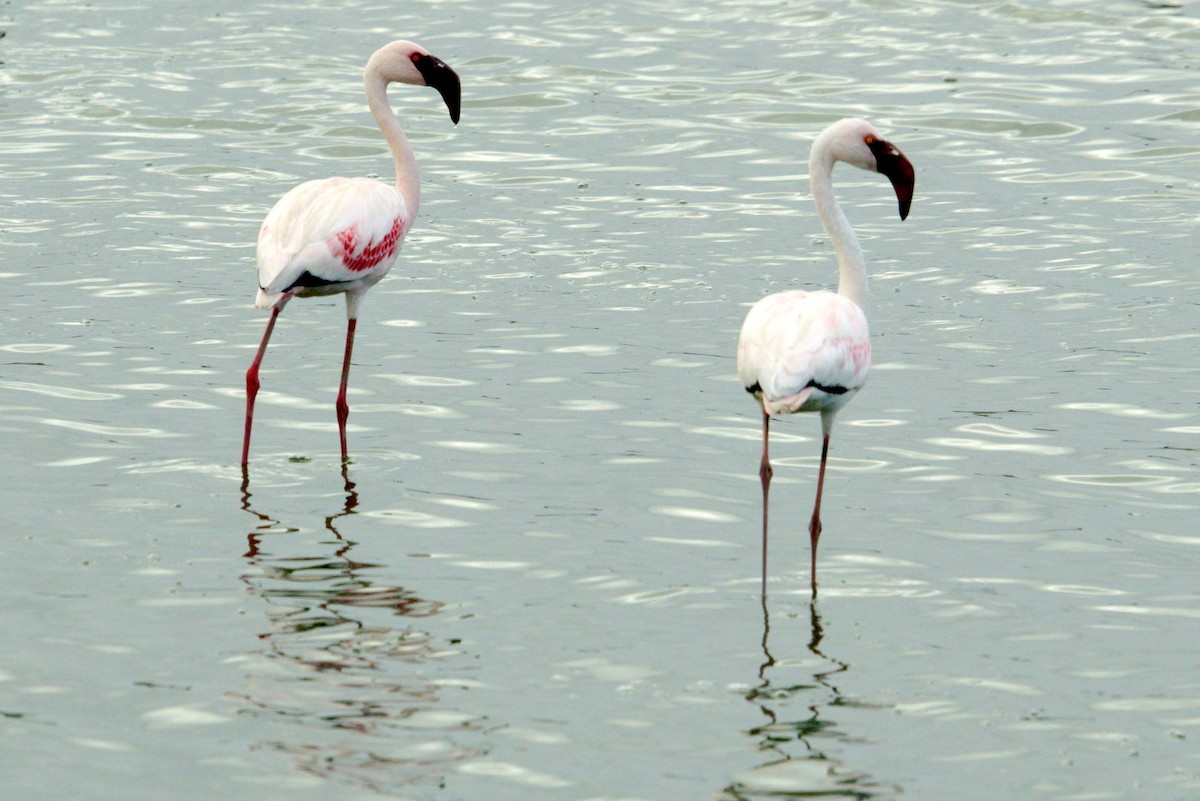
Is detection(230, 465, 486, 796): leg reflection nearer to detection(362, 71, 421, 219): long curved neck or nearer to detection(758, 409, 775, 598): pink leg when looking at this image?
detection(758, 409, 775, 598): pink leg

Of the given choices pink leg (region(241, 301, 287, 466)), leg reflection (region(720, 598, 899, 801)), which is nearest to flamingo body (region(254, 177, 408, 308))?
pink leg (region(241, 301, 287, 466))

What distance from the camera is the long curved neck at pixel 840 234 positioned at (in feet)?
29.6

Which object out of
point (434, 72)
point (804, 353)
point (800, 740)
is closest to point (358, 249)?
point (434, 72)

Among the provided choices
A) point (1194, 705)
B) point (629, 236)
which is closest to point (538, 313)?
point (629, 236)

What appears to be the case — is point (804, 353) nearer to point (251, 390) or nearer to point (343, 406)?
point (343, 406)

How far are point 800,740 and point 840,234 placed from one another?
317 centimetres

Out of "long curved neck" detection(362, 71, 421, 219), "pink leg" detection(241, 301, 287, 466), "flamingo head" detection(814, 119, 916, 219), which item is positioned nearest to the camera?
"flamingo head" detection(814, 119, 916, 219)

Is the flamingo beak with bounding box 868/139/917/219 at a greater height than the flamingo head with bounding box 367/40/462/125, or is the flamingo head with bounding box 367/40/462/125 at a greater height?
the flamingo head with bounding box 367/40/462/125

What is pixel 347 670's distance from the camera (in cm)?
713

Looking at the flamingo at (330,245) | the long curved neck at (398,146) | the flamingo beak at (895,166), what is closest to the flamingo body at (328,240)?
the flamingo at (330,245)

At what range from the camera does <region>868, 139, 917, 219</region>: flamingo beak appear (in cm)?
927

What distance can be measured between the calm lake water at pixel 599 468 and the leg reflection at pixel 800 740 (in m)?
0.02

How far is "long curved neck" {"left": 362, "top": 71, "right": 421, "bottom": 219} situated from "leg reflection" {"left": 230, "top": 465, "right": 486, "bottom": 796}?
2.71 m

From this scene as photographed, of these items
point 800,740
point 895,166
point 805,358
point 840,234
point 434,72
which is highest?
point 434,72
